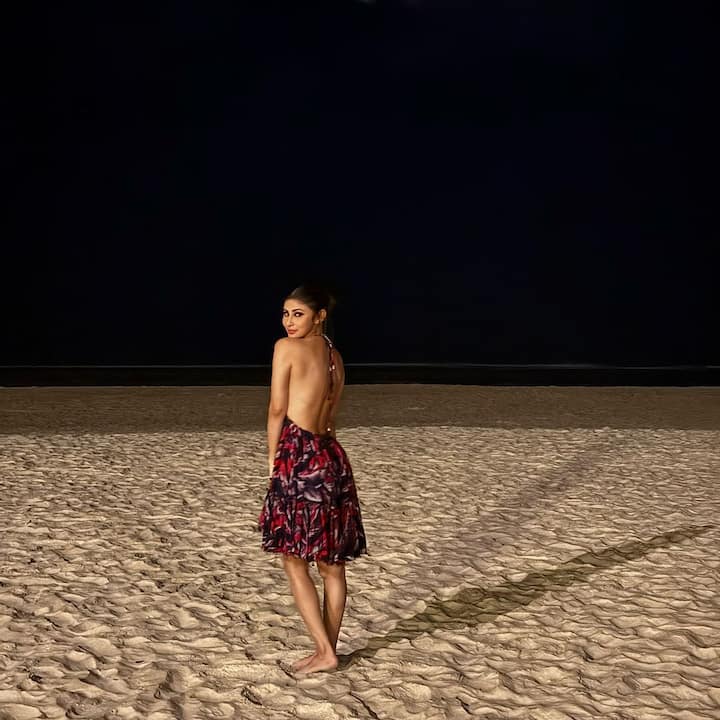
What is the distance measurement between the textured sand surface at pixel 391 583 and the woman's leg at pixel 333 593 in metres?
0.17

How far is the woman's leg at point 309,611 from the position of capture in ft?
7.34

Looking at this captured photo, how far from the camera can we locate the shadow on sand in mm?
2785

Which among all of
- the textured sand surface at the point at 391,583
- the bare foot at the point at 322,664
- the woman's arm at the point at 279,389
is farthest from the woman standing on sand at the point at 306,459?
the textured sand surface at the point at 391,583

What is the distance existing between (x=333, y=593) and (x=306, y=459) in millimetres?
378

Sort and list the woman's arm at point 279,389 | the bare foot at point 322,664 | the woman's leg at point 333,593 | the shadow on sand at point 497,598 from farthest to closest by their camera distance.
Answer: the shadow on sand at point 497,598 → the bare foot at point 322,664 → the woman's leg at point 333,593 → the woman's arm at point 279,389

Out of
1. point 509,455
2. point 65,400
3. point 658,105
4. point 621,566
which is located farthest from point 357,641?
point 658,105

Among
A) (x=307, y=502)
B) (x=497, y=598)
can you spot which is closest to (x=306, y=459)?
(x=307, y=502)

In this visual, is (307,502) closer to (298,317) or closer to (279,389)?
(279,389)

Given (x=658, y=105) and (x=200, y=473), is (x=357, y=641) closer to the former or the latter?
(x=200, y=473)

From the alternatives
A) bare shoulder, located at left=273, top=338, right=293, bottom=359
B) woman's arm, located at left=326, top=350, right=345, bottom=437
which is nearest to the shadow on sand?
woman's arm, located at left=326, top=350, right=345, bottom=437

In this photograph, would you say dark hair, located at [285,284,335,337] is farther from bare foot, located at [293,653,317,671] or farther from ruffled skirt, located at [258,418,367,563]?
bare foot, located at [293,653,317,671]

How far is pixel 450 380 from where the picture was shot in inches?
468

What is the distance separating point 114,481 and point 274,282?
7.41 m

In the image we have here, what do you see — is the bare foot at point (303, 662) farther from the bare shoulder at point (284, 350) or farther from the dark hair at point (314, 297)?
the dark hair at point (314, 297)
